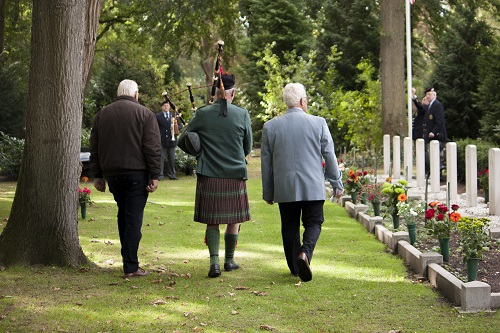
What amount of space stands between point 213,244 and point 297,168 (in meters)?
1.20

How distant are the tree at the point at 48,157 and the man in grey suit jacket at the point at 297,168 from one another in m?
2.09

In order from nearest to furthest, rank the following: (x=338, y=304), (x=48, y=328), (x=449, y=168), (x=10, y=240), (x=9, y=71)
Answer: (x=48, y=328) → (x=338, y=304) → (x=10, y=240) → (x=449, y=168) → (x=9, y=71)

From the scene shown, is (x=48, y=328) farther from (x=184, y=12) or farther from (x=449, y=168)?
(x=184, y=12)

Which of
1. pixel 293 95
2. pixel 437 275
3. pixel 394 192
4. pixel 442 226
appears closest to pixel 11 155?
pixel 394 192

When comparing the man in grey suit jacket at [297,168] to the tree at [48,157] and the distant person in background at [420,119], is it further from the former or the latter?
the distant person in background at [420,119]

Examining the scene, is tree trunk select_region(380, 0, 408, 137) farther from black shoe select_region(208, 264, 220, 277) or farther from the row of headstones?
black shoe select_region(208, 264, 220, 277)

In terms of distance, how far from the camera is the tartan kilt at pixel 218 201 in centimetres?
908

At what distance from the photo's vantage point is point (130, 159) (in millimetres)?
8859

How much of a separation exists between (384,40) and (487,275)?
17.6 metres

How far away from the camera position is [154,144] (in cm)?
897

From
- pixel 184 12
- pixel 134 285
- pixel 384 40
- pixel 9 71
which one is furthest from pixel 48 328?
pixel 9 71

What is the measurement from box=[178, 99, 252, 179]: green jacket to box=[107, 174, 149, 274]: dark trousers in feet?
2.00

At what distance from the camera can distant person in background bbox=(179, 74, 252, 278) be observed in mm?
9078

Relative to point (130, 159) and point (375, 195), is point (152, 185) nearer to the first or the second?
point (130, 159)
